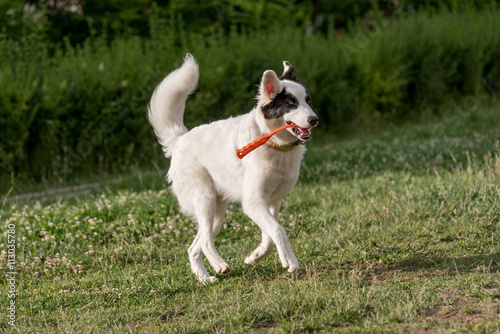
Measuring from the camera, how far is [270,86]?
4.44 m

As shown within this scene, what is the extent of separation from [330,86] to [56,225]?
774 centimetres

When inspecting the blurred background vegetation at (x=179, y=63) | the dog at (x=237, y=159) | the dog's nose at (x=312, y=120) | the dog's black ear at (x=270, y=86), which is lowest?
the blurred background vegetation at (x=179, y=63)

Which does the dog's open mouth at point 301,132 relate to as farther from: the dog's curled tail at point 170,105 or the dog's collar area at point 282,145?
the dog's curled tail at point 170,105

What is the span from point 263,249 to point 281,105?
3.72ft

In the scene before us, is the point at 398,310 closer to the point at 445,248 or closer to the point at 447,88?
the point at 445,248

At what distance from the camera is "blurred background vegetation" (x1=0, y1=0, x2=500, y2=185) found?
10.2 metres

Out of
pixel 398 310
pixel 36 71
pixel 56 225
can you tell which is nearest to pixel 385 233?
pixel 398 310

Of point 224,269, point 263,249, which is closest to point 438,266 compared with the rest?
point 263,249

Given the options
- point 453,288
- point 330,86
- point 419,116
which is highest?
point 453,288

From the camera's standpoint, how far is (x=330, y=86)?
41.9ft

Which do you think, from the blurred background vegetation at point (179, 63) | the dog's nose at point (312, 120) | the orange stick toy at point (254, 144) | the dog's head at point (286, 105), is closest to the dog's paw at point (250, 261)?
the orange stick toy at point (254, 144)

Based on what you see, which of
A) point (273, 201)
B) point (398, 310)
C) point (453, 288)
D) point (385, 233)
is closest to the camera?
point (398, 310)

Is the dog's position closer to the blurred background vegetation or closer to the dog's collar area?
the dog's collar area

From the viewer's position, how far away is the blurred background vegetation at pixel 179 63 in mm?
10156
